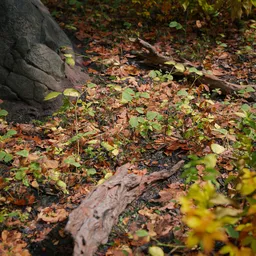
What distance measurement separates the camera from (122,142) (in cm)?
340

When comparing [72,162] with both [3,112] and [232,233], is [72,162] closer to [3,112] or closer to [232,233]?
[3,112]

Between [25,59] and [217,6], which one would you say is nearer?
[25,59]

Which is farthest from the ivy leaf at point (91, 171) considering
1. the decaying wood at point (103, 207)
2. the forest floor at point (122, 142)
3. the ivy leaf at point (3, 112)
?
the ivy leaf at point (3, 112)

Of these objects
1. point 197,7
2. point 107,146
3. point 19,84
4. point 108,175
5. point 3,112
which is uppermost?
point 197,7

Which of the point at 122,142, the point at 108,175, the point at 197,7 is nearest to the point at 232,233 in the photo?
the point at 108,175

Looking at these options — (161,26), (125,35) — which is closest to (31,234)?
(125,35)

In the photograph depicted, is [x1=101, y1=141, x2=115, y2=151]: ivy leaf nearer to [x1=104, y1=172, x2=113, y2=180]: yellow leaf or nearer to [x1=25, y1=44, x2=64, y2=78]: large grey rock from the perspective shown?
[x1=104, y1=172, x2=113, y2=180]: yellow leaf

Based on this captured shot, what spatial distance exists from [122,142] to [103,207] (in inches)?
38.6

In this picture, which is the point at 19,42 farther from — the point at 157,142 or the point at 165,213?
the point at 165,213

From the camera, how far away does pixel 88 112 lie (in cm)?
378

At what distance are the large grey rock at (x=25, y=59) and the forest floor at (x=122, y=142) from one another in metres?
0.35

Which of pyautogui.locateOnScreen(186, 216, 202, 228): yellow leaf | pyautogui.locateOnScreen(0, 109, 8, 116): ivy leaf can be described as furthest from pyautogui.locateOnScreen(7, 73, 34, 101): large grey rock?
pyautogui.locateOnScreen(186, 216, 202, 228): yellow leaf

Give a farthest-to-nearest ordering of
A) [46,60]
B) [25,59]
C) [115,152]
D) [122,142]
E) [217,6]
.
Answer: [217,6]
[46,60]
[25,59]
[122,142]
[115,152]

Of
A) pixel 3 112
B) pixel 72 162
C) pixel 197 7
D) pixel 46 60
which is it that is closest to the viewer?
pixel 72 162
